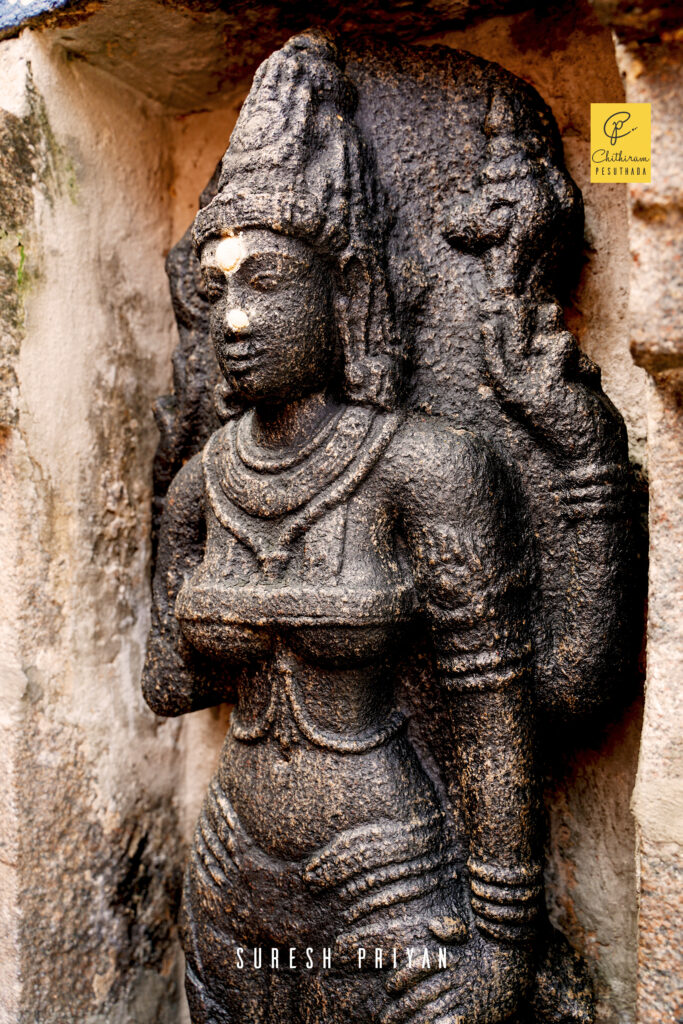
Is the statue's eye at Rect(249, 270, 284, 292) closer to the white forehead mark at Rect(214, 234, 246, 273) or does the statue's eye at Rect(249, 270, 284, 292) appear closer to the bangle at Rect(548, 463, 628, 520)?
the white forehead mark at Rect(214, 234, 246, 273)

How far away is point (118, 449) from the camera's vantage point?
2014 millimetres

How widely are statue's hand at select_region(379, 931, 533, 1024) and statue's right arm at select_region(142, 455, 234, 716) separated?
25.2 inches

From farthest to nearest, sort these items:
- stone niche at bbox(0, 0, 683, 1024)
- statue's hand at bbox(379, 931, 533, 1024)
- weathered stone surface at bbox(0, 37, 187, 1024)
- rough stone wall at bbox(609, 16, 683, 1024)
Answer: weathered stone surface at bbox(0, 37, 187, 1024) < stone niche at bbox(0, 0, 683, 1024) < statue's hand at bbox(379, 931, 533, 1024) < rough stone wall at bbox(609, 16, 683, 1024)

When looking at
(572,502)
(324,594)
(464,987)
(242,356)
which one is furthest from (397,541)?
(464,987)

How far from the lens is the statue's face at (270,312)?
4.81 feet

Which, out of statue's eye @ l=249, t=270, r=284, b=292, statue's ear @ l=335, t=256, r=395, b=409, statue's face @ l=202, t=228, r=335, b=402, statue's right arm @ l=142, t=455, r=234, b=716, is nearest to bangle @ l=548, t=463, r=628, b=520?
statue's ear @ l=335, t=256, r=395, b=409

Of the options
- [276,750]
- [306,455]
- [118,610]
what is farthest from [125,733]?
[306,455]

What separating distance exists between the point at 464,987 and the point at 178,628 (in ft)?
2.76

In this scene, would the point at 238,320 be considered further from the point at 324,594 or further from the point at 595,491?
the point at 595,491

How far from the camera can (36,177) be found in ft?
5.92

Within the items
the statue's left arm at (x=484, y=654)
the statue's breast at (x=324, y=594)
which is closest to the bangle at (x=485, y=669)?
the statue's left arm at (x=484, y=654)

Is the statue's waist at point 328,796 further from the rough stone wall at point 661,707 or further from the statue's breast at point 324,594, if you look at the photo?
the rough stone wall at point 661,707

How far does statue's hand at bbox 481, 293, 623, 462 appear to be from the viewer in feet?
4.95

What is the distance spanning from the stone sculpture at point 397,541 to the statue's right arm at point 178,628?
133mm
